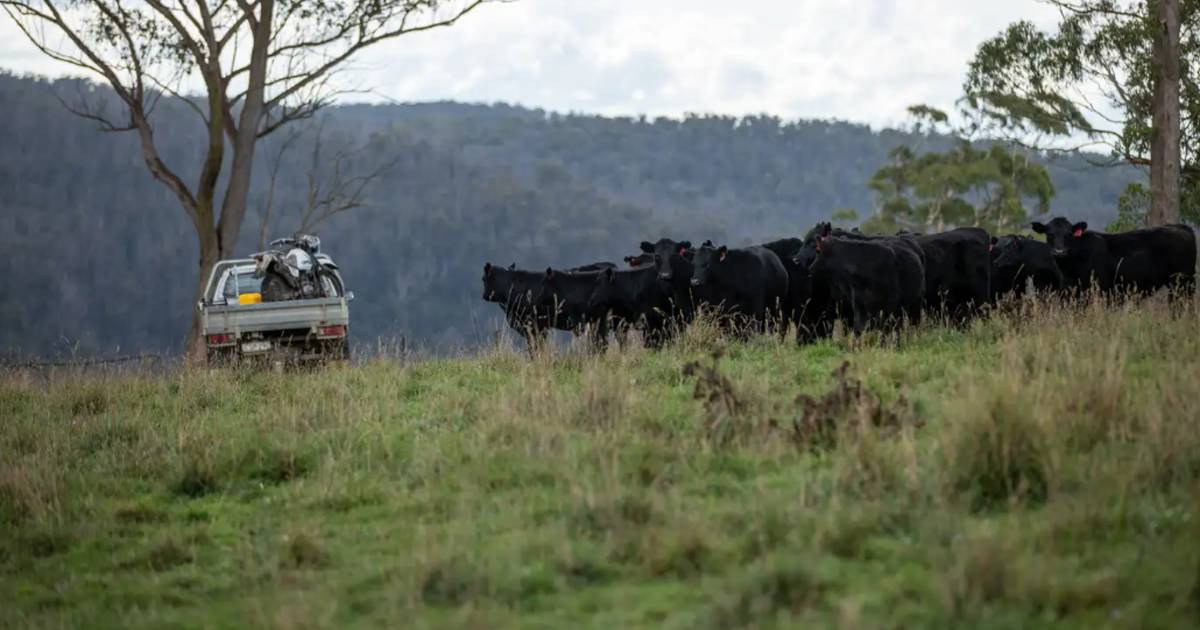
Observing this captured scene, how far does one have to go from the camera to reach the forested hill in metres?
84.1

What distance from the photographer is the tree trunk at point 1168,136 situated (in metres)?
29.0

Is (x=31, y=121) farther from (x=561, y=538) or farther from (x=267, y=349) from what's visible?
(x=561, y=538)

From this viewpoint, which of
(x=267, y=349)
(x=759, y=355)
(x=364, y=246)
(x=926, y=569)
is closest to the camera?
(x=926, y=569)

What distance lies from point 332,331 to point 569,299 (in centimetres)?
348

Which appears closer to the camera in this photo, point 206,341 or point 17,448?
point 17,448

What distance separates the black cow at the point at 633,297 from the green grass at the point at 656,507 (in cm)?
751

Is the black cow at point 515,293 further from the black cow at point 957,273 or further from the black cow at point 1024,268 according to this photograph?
the black cow at point 1024,268

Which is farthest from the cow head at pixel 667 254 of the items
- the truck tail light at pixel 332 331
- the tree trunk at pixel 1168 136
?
the tree trunk at pixel 1168 136

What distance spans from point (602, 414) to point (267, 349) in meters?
9.94

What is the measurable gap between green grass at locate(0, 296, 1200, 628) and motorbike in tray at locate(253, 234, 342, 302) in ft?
27.3

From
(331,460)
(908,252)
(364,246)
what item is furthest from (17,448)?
(364,246)

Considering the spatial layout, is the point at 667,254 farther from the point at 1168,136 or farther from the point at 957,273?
the point at 1168,136

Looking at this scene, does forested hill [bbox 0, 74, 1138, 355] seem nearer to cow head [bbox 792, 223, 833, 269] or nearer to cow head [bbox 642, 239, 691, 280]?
cow head [bbox 642, 239, 691, 280]

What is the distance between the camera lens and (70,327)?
255 ft
